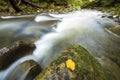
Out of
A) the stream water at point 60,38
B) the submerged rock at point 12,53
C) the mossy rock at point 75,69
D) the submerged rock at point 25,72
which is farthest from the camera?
the stream water at point 60,38

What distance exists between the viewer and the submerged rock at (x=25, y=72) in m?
4.27

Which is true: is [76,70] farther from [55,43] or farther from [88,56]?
[55,43]

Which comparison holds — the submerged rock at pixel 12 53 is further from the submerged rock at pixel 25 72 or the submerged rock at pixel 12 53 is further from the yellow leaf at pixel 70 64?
the yellow leaf at pixel 70 64

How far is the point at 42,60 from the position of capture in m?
5.32

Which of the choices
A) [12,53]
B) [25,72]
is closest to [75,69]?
[25,72]

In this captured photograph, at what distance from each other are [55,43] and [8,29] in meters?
2.01

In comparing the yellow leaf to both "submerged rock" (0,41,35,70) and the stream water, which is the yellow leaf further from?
"submerged rock" (0,41,35,70)

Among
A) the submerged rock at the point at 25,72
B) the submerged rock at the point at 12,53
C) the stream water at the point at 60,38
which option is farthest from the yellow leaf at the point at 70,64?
the submerged rock at the point at 12,53

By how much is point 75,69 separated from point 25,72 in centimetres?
130

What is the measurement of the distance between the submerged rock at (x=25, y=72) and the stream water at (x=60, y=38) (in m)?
0.06

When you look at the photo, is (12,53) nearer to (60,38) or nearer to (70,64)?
(70,64)

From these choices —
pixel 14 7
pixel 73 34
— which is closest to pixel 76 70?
pixel 73 34

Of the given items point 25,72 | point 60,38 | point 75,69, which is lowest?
point 60,38

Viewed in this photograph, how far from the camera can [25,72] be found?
430cm
